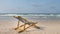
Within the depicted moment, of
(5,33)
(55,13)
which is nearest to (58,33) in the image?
(5,33)

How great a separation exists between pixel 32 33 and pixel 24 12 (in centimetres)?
1301

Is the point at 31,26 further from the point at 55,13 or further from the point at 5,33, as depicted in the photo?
the point at 55,13

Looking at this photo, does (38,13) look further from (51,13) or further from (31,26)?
(31,26)

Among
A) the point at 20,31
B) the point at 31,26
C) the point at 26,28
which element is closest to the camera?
the point at 20,31

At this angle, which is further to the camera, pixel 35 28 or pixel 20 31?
pixel 35 28

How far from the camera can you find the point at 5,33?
297 inches

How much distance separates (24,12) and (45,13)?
103 inches

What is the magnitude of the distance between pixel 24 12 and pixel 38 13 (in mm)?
1785

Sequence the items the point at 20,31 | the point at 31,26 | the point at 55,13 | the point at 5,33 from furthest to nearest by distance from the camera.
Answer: the point at 55,13
the point at 31,26
the point at 20,31
the point at 5,33

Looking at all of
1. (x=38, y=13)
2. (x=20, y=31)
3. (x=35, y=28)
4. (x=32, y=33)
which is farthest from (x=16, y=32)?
(x=38, y=13)

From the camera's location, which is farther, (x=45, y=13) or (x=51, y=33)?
(x=45, y=13)

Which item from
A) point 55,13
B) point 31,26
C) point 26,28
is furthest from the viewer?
point 55,13

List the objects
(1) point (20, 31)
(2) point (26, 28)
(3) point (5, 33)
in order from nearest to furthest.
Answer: (3) point (5, 33) < (1) point (20, 31) < (2) point (26, 28)

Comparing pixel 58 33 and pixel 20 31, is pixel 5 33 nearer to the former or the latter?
pixel 20 31
